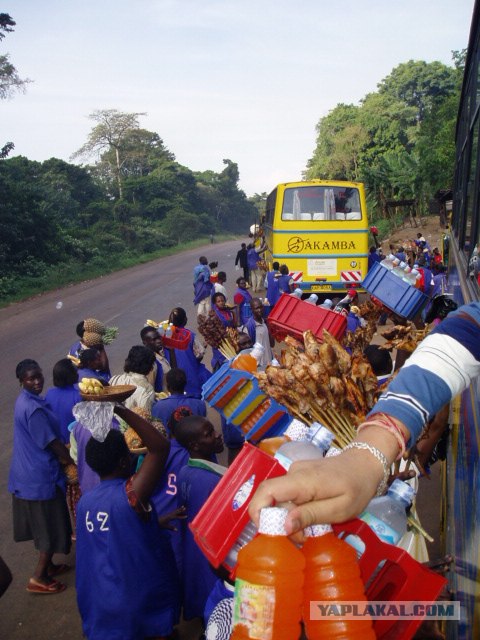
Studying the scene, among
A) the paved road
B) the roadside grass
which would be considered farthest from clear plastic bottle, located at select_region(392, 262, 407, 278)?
the roadside grass

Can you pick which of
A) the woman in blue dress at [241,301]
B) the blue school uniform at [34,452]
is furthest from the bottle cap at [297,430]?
the woman in blue dress at [241,301]

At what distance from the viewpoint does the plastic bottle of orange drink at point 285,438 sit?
2.22 meters

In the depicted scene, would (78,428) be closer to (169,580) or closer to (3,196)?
(169,580)

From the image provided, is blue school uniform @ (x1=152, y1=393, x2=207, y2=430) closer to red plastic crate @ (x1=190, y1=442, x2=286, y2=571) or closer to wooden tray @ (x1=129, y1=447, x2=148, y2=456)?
wooden tray @ (x1=129, y1=447, x2=148, y2=456)

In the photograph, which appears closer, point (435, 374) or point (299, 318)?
point (435, 374)

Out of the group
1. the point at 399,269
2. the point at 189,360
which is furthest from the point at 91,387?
the point at 399,269

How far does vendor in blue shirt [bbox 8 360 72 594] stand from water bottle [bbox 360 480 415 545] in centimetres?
290

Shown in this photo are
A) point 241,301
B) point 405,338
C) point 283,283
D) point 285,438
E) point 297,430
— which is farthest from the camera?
point 283,283

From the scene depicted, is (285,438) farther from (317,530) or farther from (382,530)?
(317,530)

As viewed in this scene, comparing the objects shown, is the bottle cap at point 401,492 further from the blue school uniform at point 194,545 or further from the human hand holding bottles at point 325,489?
the blue school uniform at point 194,545

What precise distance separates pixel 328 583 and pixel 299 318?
354 cm

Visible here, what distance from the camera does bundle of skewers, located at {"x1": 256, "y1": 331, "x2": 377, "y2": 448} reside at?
105 inches

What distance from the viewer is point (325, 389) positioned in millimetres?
2680

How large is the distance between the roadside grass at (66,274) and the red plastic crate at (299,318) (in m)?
15.7
